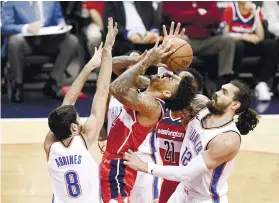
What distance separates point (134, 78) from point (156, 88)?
22cm

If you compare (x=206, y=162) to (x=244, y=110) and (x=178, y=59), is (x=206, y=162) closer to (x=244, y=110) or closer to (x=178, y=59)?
(x=244, y=110)

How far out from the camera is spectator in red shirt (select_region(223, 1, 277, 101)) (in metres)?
9.79

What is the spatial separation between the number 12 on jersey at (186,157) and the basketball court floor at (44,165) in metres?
1.80

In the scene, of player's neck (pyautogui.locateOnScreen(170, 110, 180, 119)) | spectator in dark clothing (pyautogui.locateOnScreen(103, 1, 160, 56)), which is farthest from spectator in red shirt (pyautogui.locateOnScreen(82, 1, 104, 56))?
player's neck (pyautogui.locateOnScreen(170, 110, 180, 119))

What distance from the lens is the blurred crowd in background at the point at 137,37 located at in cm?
930

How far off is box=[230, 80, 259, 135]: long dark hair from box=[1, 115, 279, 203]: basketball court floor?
178cm

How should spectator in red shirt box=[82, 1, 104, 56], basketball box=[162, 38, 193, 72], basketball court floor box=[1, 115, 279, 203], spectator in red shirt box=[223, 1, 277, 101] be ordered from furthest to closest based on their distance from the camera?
spectator in red shirt box=[223, 1, 277, 101] → spectator in red shirt box=[82, 1, 104, 56] → basketball court floor box=[1, 115, 279, 203] → basketball box=[162, 38, 193, 72]

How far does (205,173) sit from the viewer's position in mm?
4516

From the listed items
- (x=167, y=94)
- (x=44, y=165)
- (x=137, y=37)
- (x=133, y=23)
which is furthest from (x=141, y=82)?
(x=133, y=23)

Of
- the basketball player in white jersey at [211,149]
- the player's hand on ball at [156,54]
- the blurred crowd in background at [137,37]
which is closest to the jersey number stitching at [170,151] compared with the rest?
the basketball player in white jersey at [211,149]

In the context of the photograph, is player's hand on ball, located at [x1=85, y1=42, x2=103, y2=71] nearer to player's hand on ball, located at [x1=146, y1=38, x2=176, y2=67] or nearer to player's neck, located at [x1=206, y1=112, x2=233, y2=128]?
player's hand on ball, located at [x1=146, y1=38, x2=176, y2=67]

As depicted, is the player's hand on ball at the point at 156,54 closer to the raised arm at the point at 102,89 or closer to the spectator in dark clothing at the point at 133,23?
the raised arm at the point at 102,89

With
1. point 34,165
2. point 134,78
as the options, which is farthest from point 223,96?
point 34,165

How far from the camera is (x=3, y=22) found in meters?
9.25
